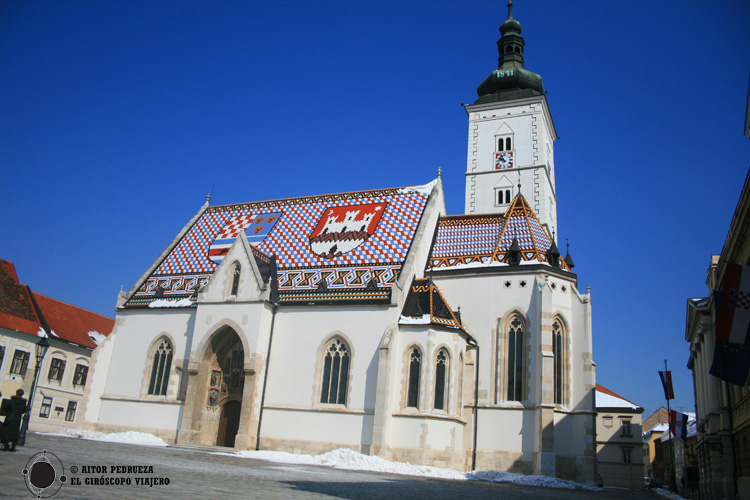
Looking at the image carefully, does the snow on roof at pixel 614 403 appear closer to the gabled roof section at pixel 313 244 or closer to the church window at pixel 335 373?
the gabled roof section at pixel 313 244

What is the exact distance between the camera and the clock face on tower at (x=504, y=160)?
4031cm

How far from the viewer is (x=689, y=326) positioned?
111 feet

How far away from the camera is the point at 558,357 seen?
87.9 feet

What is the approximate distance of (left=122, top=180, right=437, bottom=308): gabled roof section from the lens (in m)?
28.9

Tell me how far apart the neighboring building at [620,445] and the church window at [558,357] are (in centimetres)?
2148

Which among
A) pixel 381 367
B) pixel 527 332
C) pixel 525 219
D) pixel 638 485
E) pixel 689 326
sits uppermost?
pixel 525 219

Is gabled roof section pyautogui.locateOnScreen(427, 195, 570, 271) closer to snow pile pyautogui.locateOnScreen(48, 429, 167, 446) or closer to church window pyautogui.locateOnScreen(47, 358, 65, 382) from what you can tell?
snow pile pyautogui.locateOnScreen(48, 429, 167, 446)

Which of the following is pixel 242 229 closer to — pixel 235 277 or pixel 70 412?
pixel 235 277

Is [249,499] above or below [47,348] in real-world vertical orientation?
below

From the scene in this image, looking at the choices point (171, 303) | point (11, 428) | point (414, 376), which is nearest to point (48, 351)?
point (171, 303)

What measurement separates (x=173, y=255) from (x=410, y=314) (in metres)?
15.8

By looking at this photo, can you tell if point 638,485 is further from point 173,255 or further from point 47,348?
point 47,348

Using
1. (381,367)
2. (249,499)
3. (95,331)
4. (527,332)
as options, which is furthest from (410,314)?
(95,331)

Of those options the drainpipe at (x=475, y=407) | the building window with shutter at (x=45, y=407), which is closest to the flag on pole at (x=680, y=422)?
the drainpipe at (x=475, y=407)
